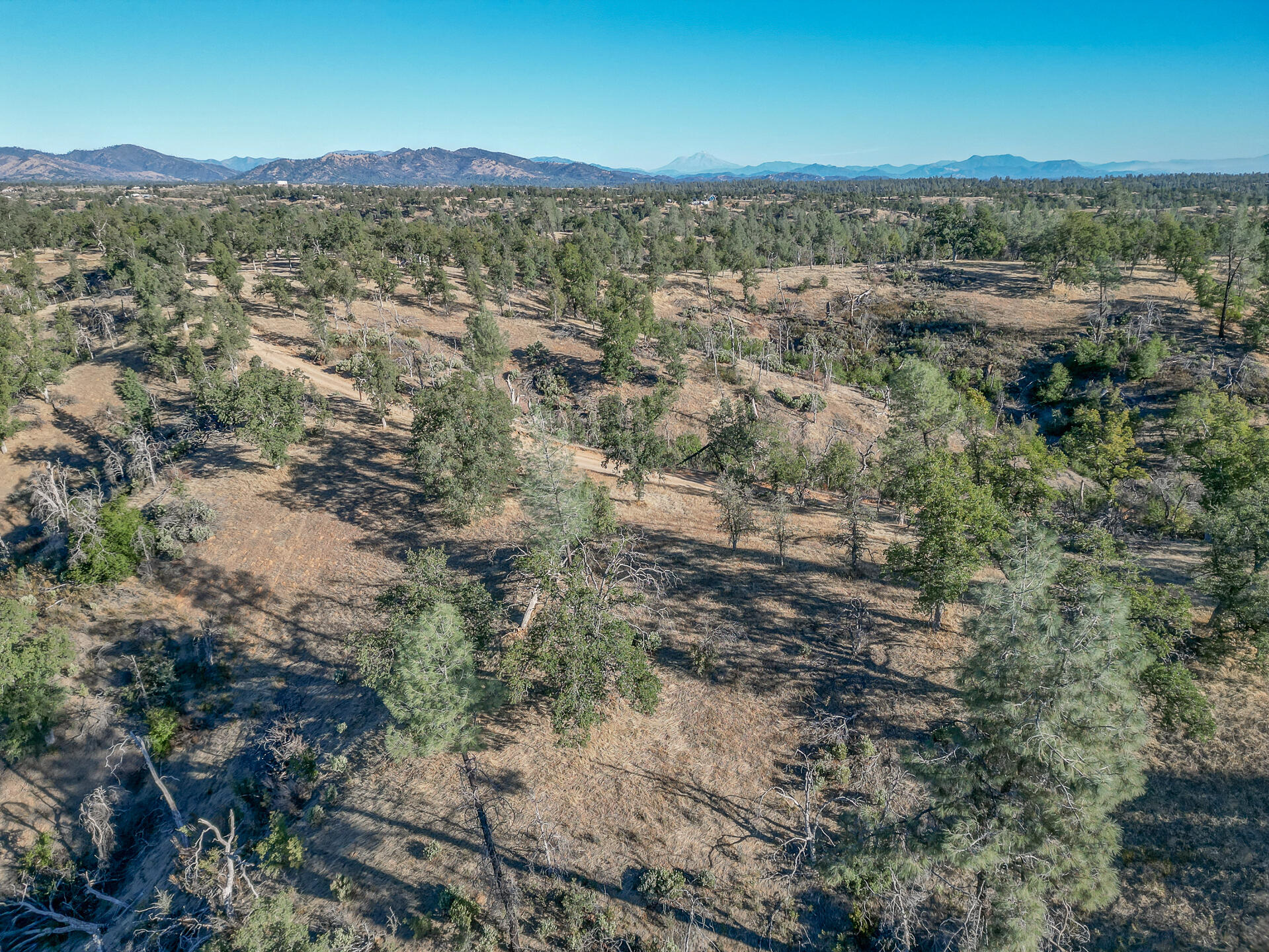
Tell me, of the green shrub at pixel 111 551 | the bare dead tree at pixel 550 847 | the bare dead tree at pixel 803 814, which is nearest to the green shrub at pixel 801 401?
the bare dead tree at pixel 803 814

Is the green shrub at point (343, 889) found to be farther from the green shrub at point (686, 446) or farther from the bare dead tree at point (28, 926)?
the green shrub at point (686, 446)

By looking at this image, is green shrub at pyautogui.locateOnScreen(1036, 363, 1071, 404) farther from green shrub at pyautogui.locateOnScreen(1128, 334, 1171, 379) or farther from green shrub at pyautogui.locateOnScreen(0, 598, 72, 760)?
green shrub at pyautogui.locateOnScreen(0, 598, 72, 760)

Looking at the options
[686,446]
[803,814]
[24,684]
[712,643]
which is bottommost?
[803,814]

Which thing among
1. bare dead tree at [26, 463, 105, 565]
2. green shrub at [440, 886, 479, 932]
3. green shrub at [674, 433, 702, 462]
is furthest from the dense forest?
green shrub at [674, 433, 702, 462]

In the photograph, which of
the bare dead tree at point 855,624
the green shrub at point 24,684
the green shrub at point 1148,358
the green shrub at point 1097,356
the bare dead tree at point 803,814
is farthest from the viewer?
the green shrub at point 1097,356

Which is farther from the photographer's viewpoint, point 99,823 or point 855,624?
point 855,624

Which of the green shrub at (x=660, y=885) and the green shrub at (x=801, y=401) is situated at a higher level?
the green shrub at (x=801, y=401)

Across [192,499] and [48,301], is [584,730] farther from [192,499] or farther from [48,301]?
[48,301]

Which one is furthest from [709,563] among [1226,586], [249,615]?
[249,615]

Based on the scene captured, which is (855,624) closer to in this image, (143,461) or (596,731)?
(596,731)

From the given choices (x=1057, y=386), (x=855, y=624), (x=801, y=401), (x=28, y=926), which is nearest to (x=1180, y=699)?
(x=855, y=624)
